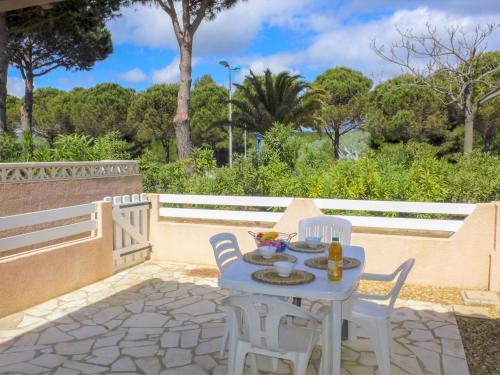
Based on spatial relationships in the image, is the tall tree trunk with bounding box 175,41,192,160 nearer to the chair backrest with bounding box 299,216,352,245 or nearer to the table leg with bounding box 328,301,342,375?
the chair backrest with bounding box 299,216,352,245

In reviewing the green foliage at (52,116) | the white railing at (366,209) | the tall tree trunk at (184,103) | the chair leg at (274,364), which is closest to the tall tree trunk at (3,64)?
the tall tree trunk at (184,103)

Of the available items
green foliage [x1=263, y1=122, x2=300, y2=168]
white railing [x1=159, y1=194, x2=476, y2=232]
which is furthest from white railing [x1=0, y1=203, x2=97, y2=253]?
green foliage [x1=263, y1=122, x2=300, y2=168]

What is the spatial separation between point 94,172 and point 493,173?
23.1 ft

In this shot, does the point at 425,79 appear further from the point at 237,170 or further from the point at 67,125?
the point at 67,125

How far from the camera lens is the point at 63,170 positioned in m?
7.57

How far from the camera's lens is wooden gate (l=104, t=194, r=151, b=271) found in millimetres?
A: 5996

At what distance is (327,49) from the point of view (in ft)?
76.8

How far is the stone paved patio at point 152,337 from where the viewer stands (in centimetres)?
335

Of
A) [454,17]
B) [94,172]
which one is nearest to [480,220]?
[94,172]

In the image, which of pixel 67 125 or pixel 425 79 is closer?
pixel 425 79

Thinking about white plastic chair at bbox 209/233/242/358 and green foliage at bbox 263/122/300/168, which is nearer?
white plastic chair at bbox 209/233/242/358

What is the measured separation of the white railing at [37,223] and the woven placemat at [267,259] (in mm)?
2640

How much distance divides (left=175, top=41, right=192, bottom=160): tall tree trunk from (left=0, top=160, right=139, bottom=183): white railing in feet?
13.9

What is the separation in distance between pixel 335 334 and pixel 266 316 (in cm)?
57
